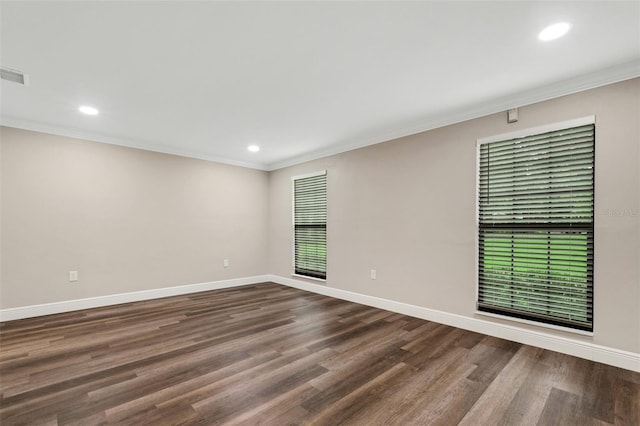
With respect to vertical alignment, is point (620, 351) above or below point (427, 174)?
below

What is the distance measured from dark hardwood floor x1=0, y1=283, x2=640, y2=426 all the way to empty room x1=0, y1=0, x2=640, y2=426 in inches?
0.8

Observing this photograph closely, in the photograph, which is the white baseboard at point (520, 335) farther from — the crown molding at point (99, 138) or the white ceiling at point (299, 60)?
the crown molding at point (99, 138)

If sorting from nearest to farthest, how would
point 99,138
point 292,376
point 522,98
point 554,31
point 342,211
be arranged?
point 554,31 → point 292,376 → point 522,98 → point 99,138 → point 342,211

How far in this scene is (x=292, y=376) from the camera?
2160mm

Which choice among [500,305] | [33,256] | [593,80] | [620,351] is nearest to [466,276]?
[500,305]

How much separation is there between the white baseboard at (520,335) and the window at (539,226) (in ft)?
0.46

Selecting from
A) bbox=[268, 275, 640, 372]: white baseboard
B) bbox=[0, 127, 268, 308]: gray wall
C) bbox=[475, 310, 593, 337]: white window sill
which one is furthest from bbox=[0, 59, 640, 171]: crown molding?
bbox=[268, 275, 640, 372]: white baseboard

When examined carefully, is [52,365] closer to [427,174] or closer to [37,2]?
[37,2]

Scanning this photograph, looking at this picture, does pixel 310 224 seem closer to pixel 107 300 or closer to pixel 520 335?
pixel 107 300

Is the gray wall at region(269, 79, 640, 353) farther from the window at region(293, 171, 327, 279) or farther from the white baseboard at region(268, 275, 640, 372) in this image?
the window at region(293, 171, 327, 279)

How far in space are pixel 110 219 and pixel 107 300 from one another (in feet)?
3.82

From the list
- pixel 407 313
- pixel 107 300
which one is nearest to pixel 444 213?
pixel 407 313

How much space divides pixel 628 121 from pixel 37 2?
424cm

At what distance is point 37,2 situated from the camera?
1.66 metres
